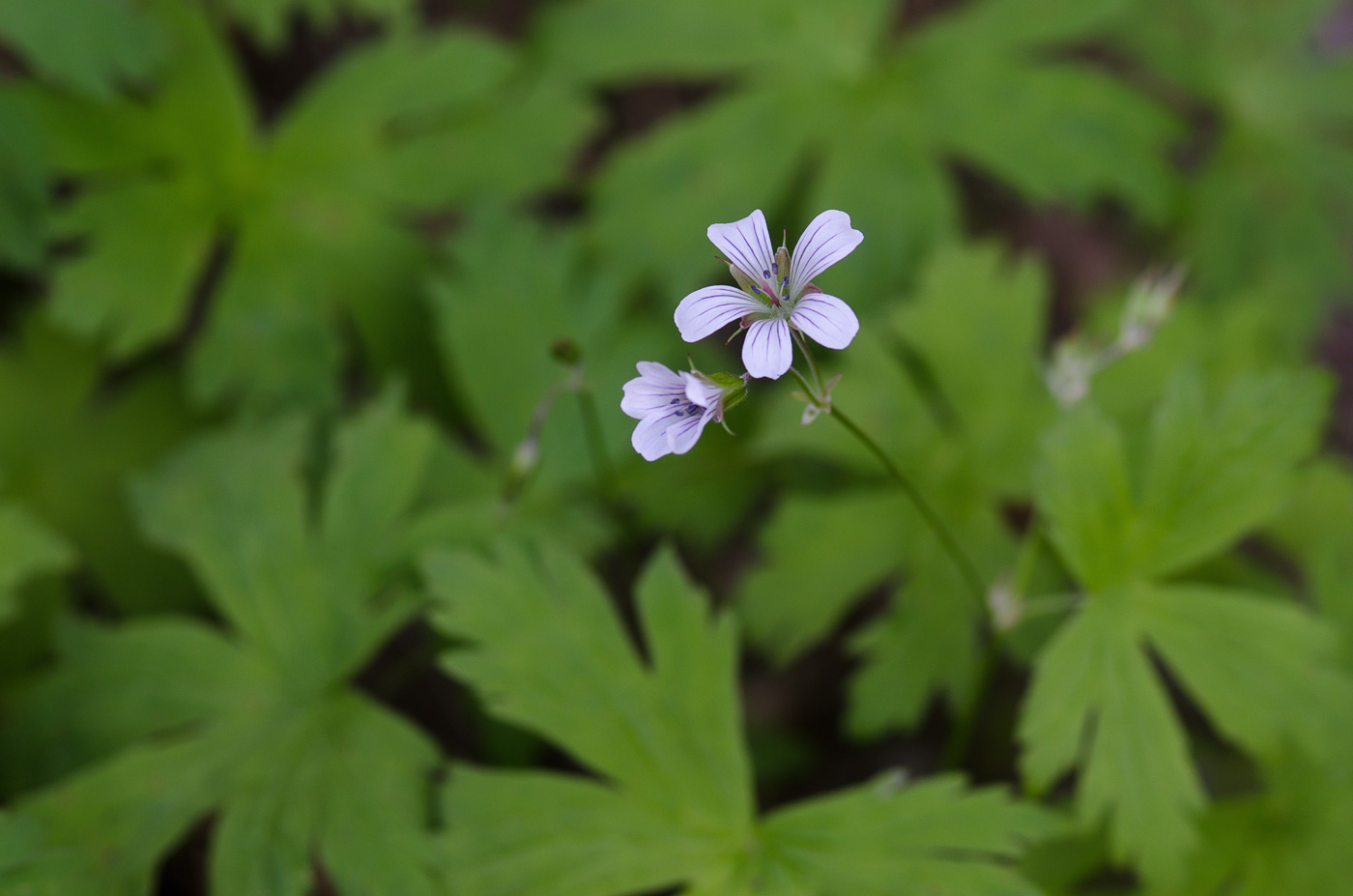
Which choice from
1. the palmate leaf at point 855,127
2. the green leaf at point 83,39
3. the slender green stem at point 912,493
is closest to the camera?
the slender green stem at point 912,493

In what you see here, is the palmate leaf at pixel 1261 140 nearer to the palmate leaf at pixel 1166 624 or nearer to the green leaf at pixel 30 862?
the palmate leaf at pixel 1166 624

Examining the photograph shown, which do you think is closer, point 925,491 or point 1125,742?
point 1125,742

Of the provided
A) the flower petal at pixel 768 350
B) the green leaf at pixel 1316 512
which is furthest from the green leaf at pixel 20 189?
the green leaf at pixel 1316 512

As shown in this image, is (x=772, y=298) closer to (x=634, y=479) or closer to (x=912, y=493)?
(x=912, y=493)

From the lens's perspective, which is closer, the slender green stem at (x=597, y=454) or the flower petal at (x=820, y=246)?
the flower petal at (x=820, y=246)

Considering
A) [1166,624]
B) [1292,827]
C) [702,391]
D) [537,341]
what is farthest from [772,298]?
[1292,827]

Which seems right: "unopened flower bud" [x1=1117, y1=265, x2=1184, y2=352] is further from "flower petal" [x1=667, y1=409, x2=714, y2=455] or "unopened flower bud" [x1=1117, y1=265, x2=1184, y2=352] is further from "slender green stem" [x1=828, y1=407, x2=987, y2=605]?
"flower petal" [x1=667, y1=409, x2=714, y2=455]

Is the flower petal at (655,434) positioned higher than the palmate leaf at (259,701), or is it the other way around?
the palmate leaf at (259,701)
